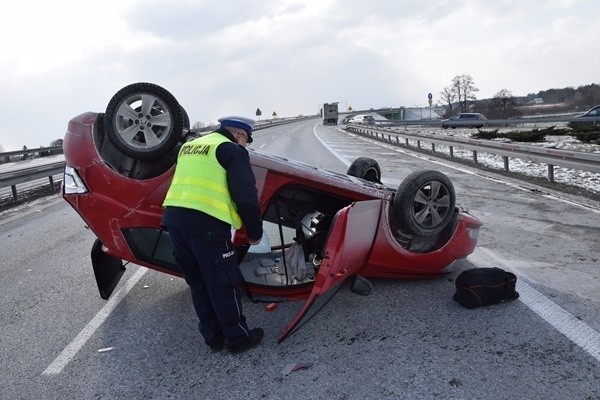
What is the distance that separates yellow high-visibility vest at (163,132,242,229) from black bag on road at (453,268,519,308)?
1.87 meters

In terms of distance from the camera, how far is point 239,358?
11.5ft

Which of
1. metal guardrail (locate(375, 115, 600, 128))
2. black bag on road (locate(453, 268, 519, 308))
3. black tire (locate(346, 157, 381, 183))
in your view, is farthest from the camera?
metal guardrail (locate(375, 115, 600, 128))

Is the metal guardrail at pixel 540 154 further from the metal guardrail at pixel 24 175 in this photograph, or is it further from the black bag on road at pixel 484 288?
the metal guardrail at pixel 24 175

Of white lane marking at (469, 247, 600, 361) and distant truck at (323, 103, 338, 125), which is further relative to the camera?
distant truck at (323, 103, 338, 125)

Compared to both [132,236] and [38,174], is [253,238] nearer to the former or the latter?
[132,236]

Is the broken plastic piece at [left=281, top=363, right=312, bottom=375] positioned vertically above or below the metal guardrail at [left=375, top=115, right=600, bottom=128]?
below

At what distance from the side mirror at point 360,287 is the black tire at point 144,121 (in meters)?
1.79

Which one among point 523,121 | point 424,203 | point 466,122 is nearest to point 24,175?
point 424,203

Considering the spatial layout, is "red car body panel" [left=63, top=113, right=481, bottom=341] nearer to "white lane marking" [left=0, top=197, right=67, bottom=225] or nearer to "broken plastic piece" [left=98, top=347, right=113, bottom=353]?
"broken plastic piece" [left=98, top=347, right=113, bottom=353]

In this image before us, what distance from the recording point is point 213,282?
3434 millimetres

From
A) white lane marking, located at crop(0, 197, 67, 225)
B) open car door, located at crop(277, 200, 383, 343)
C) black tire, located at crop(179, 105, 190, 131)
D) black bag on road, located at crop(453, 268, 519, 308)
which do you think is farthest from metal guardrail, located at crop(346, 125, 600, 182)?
white lane marking, located at crop(0, 197, 67, 225)

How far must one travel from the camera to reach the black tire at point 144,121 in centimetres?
402

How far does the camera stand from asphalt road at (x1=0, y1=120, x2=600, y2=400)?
3029 mm

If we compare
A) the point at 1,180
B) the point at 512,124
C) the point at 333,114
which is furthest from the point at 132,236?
the point at 333,114
